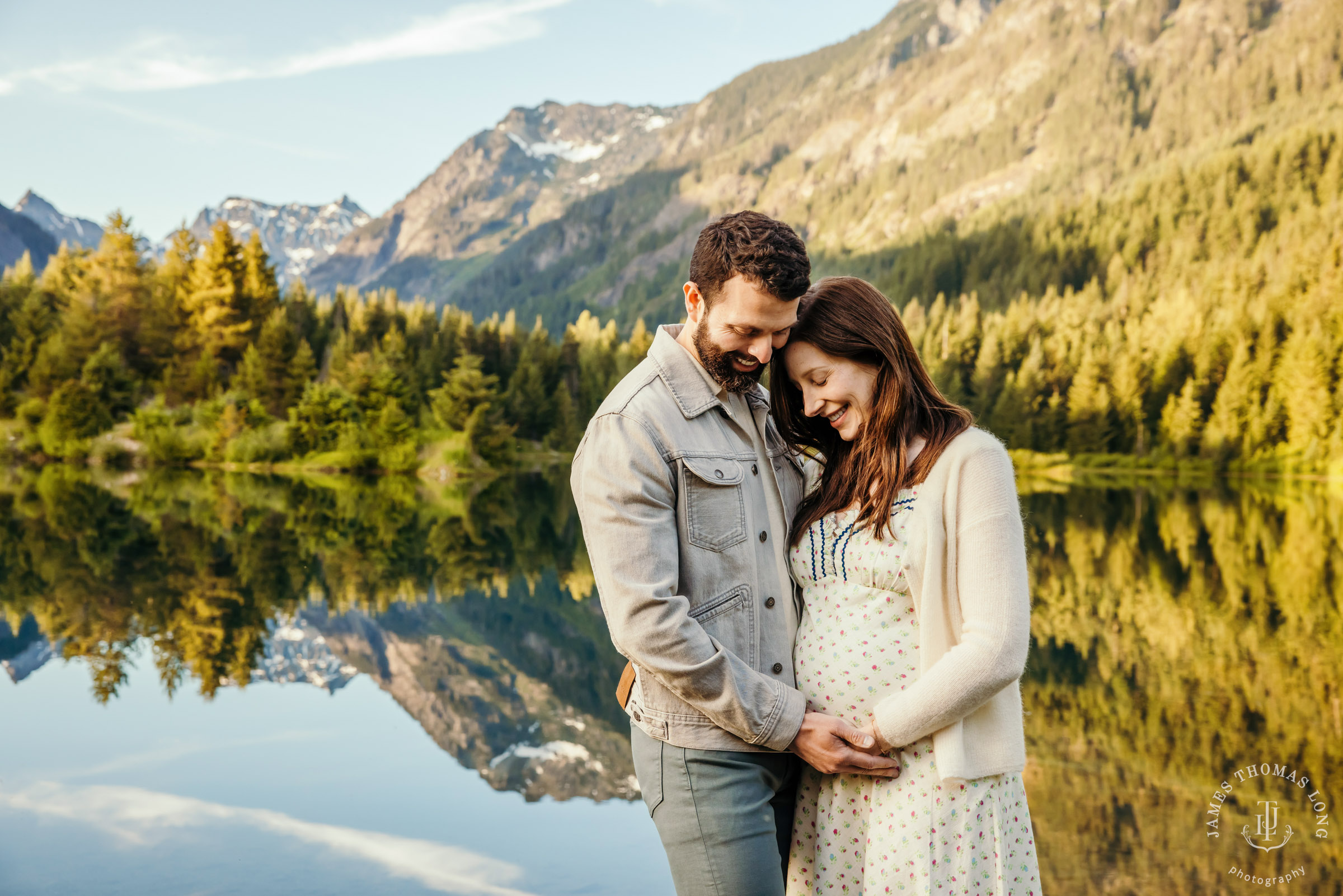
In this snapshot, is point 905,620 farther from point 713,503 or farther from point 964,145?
point 964,145

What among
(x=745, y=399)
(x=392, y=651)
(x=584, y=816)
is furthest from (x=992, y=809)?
(x=392, y=651)

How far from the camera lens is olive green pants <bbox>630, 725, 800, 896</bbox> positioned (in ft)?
7.86

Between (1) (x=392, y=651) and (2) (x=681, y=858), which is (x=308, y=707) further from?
(2) (x=681, y=858)

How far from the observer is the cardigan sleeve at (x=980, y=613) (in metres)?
2.23

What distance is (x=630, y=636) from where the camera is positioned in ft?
7.44

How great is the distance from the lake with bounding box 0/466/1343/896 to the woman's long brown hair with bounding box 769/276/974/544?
3148mm

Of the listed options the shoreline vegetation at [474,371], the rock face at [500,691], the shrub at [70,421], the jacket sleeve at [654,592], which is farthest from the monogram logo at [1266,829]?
the shrub at [70,421]

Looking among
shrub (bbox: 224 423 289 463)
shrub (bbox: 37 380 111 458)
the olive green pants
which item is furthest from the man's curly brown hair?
shrub (bbox: 37 380 111 458)

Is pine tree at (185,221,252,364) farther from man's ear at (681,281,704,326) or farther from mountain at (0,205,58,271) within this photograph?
mountain at (0,205,58,271)

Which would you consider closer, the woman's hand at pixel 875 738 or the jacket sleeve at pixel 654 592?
the jacket sleeve at pixel 654 592

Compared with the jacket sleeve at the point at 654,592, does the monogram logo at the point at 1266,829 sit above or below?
below

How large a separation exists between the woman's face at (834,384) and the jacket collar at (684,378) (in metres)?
0.24

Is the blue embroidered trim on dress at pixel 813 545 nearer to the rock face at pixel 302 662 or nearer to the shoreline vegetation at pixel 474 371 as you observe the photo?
the rock face at pixel 302 662

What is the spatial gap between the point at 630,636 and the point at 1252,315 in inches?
2191
